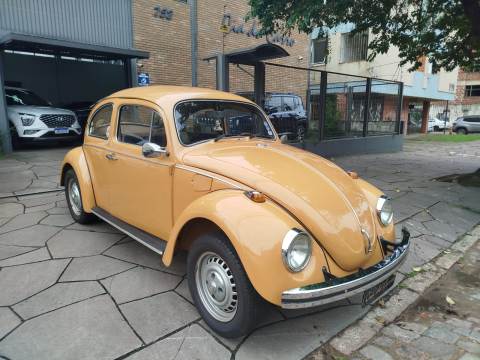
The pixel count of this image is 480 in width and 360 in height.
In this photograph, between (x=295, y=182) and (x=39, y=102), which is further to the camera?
(x=39, y=102)

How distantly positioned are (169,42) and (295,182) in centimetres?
1193

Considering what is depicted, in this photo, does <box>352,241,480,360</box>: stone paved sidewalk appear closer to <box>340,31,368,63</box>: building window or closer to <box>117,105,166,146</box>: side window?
<box>117,105,166,146</box>: side window

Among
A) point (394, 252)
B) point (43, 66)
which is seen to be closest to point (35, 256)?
point (394, 252)

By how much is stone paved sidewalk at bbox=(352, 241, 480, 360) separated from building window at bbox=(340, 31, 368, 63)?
20.1 m

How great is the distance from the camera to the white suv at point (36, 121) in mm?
9828

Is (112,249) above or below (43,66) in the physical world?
below

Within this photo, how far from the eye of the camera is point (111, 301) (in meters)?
3.06

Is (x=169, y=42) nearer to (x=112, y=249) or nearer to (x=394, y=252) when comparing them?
(x=112, y=249)

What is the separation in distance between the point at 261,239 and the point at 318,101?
9072mm

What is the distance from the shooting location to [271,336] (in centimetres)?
269

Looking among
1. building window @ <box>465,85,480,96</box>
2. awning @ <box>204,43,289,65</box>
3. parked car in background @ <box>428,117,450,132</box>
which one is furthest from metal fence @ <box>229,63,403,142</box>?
building window @ <box>465,85,480,96</box>

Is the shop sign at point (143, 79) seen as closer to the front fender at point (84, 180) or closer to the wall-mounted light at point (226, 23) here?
the wall-mounted light at point (226, 23)

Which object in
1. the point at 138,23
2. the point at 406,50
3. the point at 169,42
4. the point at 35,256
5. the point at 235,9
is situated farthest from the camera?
the point at 235,9

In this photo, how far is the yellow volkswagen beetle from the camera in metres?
2.36
